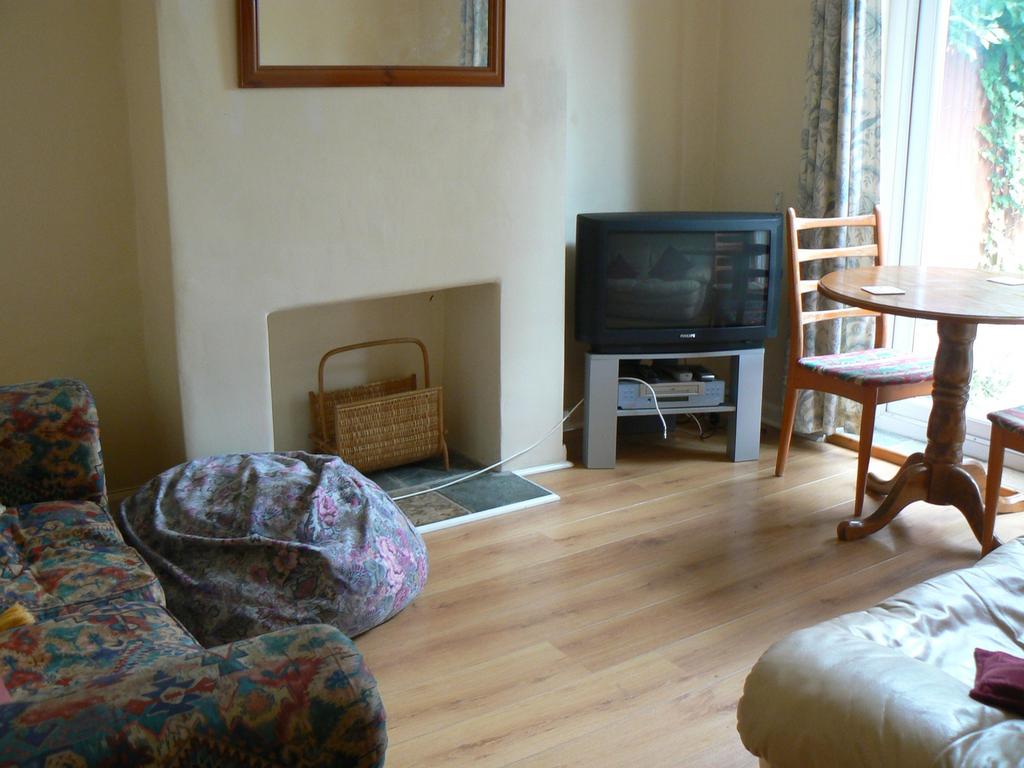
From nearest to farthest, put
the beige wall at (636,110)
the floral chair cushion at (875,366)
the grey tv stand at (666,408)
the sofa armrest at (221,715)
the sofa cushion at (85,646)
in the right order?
the sofa armrest at (221,715), the sofa cushion at (85,646), the floral chair cushion at (875,366), the grey tv stand at (666,408), the beige wall at (636,110)

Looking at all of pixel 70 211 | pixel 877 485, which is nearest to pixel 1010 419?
pixel 877 485

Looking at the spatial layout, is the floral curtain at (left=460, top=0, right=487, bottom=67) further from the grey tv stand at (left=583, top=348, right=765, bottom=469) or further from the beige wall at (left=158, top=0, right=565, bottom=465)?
the grey tv stand at (left=583, top=348, right=765, bottom=469)

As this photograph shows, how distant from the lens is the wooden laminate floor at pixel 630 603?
2.36 metres

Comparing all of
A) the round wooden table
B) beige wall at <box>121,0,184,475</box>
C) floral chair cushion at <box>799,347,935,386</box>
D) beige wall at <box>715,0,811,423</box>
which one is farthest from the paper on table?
beige wall at <box>121,0,184,475</box>

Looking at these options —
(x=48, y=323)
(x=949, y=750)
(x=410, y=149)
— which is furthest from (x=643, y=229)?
(x=949, y=750)

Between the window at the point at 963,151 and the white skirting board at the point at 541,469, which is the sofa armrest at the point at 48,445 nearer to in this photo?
the white skirting board at the point at 541,469

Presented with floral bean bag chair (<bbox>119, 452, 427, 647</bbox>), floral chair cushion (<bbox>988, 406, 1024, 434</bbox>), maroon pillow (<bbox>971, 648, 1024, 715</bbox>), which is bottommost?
floral bean bag chair (<bbox>119, 452, 427, 647</bbox>)

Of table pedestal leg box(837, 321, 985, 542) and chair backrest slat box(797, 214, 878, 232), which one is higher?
chair backrest slat box(797, 214, 878, 232)

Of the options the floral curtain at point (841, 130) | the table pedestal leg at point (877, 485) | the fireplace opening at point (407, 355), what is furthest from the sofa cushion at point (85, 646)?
the floral curtain at point (841, 130)

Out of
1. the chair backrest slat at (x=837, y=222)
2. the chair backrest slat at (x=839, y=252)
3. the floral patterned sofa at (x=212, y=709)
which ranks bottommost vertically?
the floral patterned sofa at (x=212, y=709)

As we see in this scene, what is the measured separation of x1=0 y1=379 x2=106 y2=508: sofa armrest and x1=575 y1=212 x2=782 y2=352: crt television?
1.83 meters

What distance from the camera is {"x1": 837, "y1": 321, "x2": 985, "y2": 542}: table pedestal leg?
3.27 meters

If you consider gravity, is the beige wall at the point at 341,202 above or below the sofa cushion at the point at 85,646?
above

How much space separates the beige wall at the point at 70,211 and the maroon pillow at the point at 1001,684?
8.66ft
